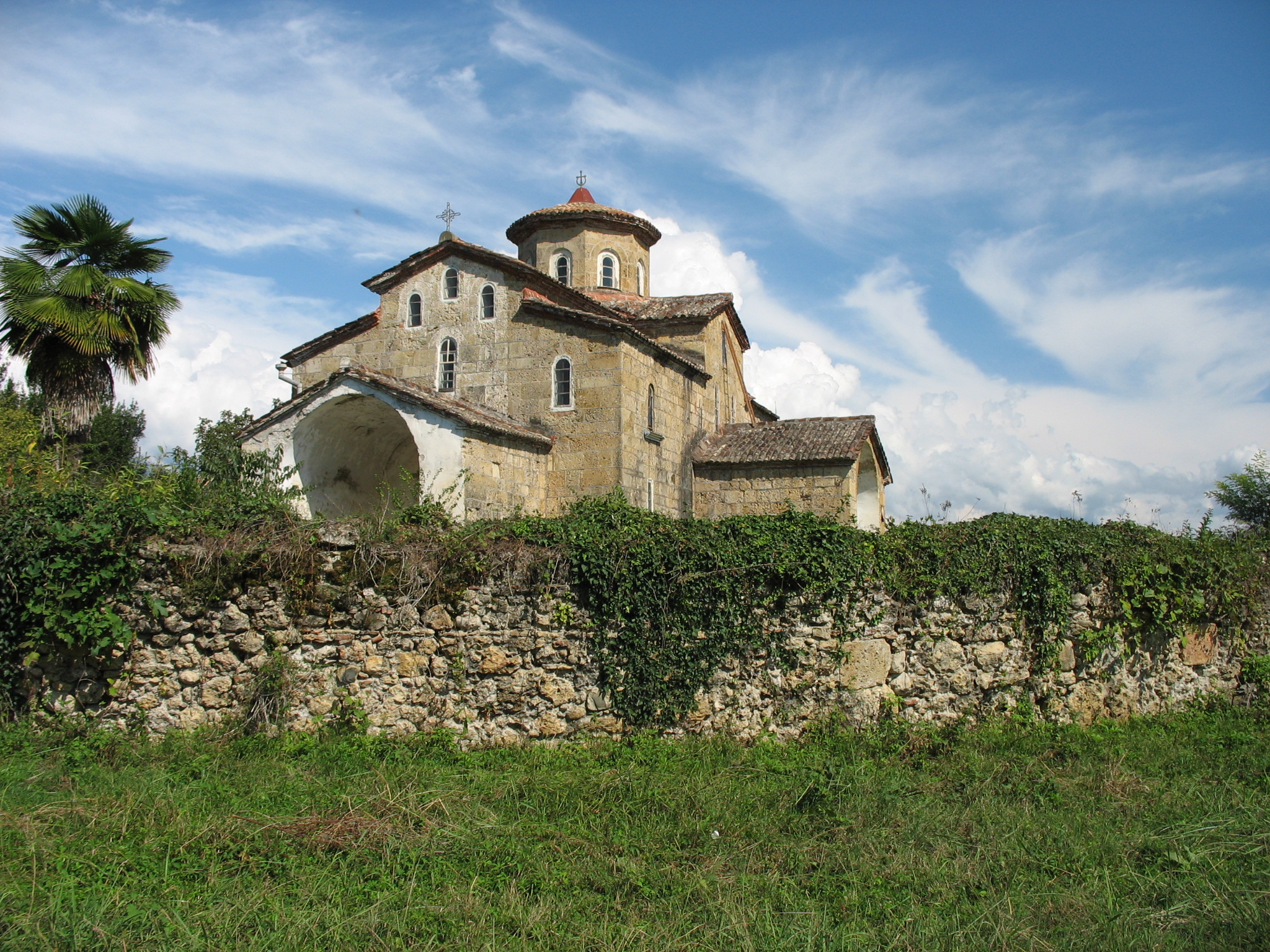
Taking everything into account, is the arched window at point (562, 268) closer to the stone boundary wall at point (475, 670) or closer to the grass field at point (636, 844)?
the stone boundary wall at point (475, 670)

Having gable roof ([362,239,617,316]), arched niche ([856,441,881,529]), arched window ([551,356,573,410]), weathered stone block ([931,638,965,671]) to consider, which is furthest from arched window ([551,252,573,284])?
weathered stone block ([931,638,965,671])

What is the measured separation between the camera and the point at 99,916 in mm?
4555

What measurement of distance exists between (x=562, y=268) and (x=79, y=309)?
36.1ft

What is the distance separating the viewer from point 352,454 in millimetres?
15977

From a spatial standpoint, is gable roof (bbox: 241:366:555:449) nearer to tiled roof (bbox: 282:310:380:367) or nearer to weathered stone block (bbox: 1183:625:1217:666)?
tiled roof (bbox: 282:310:380:367)

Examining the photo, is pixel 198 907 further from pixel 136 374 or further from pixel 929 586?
pixel 136 374

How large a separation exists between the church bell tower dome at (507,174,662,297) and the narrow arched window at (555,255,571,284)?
17 millimetres

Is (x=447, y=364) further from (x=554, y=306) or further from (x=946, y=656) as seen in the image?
(x=946, y=656)

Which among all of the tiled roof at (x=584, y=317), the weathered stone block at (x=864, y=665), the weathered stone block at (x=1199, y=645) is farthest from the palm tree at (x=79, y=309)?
the weathered stone block at (x=1199, y=645)

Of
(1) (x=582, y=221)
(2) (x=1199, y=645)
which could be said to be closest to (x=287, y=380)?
(1) (x=582, y=221)

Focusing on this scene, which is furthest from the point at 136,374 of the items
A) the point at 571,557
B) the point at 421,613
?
the point at 571,557

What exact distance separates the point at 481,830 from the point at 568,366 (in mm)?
10914

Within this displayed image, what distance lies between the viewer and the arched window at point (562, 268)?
21.5m

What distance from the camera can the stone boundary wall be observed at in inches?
314
